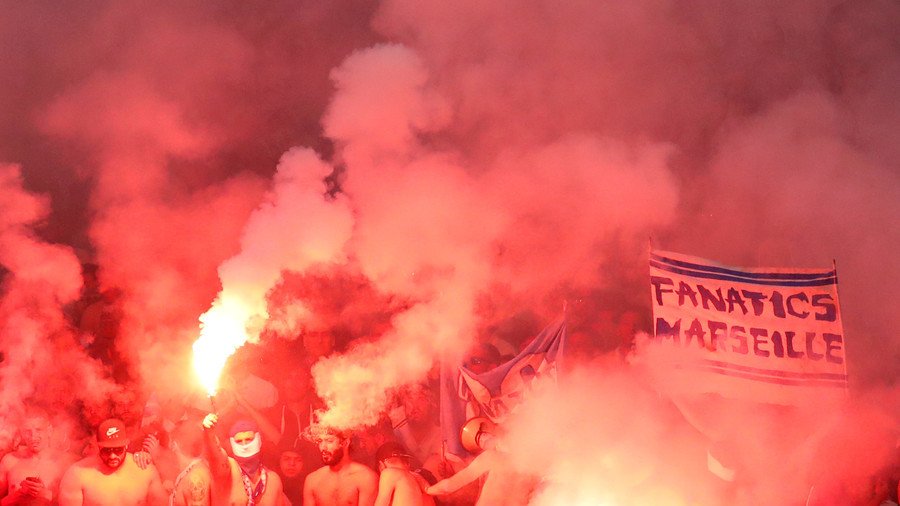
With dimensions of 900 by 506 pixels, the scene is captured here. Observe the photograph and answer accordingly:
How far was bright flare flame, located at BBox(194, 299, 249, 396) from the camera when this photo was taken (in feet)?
20.7

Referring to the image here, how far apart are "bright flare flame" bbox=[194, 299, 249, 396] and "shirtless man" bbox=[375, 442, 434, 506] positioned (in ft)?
3.83

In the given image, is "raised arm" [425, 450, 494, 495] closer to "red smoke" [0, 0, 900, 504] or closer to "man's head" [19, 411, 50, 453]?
"red smoke" [0, 0, 900, 504]

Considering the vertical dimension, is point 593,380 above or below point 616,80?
below

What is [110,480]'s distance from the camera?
6.00 m

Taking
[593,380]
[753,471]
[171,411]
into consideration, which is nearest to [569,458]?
[593,380]

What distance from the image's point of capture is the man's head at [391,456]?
6.23 meters

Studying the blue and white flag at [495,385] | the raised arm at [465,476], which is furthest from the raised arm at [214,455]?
the blue and white flag at [495,385]

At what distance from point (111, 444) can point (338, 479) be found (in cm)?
141

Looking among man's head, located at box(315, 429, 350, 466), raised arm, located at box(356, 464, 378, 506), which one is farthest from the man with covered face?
raised arm, located at box(356, 464, 378, 506)

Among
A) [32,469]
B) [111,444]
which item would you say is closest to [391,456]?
[111,444]

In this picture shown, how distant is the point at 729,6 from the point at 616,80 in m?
0.99

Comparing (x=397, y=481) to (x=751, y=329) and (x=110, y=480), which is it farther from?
(x=751, y=329)

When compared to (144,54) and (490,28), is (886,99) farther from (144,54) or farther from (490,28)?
(144,54)

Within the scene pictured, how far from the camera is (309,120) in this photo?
23.9ft
